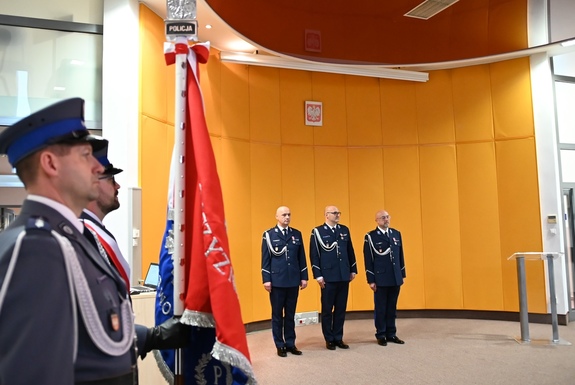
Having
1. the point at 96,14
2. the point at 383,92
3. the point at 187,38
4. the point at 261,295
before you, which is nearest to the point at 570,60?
the point at 383,92

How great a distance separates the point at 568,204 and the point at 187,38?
6.91 metres

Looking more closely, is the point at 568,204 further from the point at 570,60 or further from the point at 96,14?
the point at 96,14

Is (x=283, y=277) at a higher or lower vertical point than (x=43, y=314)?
lower

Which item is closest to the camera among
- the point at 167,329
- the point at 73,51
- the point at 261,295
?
the point at 167,329

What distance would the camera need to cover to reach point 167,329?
169cm

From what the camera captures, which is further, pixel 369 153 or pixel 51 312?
pixel 369 153

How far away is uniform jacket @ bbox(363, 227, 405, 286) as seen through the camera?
581 centimetres

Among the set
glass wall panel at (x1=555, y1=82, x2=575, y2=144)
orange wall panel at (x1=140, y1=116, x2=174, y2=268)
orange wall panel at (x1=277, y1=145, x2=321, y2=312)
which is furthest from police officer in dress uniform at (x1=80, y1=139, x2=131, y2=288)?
glass wall panel at (x1=555, y1=82, x2=575, y2=144)

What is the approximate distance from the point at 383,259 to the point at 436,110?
302 cm

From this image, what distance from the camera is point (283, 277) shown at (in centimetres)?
539

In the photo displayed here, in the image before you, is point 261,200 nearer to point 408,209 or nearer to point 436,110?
point 408,209

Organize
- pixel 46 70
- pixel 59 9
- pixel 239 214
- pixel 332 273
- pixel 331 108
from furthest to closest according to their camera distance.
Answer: pixel 331 108
pixel 239 214
pixel 332 273
pixel 59 9
pixel 46 70

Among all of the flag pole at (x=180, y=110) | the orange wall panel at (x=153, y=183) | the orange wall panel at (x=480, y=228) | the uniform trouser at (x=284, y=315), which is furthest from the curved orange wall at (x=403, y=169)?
the flag pole at (x=180, y=110)

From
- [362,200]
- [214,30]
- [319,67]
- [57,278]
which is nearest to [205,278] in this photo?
[57,278]
